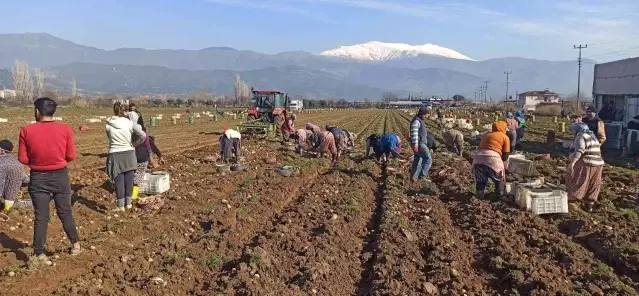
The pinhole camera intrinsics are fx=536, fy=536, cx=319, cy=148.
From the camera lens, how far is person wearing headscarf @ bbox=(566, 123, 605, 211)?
8.82 meters

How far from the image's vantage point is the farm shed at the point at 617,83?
2983 centimetres

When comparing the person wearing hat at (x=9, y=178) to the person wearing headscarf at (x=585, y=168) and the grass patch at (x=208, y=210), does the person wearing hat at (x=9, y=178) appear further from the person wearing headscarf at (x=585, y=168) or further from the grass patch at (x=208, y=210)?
the person wearing headscarf at (x=585, y=168)

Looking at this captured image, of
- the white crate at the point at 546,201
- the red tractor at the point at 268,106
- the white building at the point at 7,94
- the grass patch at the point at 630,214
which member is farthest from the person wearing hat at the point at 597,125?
the white building at the point at 7,94

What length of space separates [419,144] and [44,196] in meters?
7.41

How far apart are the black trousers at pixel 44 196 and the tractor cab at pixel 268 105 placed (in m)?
18.2

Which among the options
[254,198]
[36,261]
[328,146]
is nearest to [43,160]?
[36,261]

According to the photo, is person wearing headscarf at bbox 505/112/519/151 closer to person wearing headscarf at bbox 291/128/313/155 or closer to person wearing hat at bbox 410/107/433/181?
person wearing hat at bbox 410/107/433/181

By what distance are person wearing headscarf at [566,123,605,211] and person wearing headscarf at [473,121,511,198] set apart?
1.08 m

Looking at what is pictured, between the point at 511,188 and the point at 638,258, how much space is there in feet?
10.2

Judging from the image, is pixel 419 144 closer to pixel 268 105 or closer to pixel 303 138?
pixel 303 138

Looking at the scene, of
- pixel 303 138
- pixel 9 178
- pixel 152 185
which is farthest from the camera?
pixel 303 138

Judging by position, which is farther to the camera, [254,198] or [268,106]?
[268,106]

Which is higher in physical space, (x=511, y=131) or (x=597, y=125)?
(x=597, y=125)

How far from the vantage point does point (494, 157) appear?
29.8 feet
